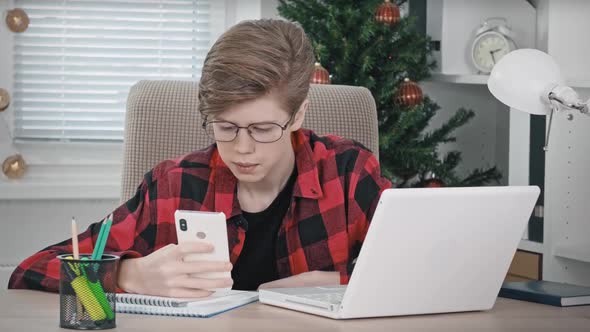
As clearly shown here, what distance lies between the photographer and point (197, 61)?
3375mm

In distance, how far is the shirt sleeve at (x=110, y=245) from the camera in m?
1.49

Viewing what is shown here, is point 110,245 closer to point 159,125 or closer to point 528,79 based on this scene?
point 159,125

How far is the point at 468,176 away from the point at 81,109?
131 cm

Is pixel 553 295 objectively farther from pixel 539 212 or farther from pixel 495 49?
pixel 495 49

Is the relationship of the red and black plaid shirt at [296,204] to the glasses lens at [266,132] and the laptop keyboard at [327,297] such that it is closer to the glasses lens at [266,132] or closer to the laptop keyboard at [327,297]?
the glasses lens at [266,132]

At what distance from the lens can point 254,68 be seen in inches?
60.3

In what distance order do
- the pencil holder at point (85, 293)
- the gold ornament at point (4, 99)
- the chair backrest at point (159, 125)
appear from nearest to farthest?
the pencil holder at point (85, 293), the chair backrest at point (159, 125), the gold ornament at point (4, 99)

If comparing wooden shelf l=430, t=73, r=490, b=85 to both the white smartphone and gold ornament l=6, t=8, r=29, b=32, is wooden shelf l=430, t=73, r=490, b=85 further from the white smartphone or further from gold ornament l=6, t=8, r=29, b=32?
the white smartphone

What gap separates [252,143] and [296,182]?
0.21 metres

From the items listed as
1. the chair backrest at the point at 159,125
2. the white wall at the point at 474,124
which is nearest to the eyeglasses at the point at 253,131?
the chair backrest at the point at 159,125

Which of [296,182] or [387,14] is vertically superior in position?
[387,14]

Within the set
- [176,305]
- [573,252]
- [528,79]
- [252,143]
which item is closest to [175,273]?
[176,305]

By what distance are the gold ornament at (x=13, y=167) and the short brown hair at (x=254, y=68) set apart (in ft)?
5.75

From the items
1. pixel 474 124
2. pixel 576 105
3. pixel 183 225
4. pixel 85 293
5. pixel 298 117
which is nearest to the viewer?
pixel 85 293
